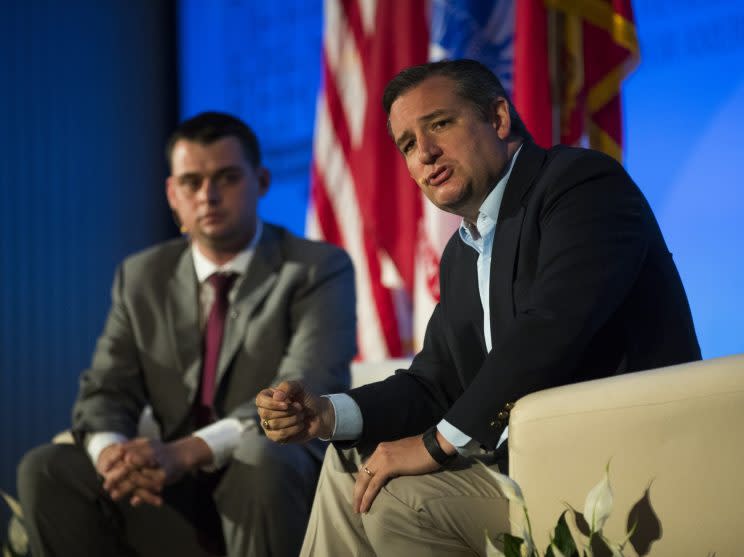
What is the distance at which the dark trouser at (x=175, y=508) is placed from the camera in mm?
2238

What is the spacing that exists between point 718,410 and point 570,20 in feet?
6.26

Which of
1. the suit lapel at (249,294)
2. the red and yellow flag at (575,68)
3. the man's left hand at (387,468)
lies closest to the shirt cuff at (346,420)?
the man's left hand at (387,468)

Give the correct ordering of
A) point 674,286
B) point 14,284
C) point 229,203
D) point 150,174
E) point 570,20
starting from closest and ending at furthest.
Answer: point 674,286 < point 229,203 < point 570,20 < point 14,284 < point 150,174

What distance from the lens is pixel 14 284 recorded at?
13.1 ft

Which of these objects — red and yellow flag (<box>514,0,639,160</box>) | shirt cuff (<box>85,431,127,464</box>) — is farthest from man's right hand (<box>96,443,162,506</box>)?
red and yellow flag (<box>514,0,639,160</box>)

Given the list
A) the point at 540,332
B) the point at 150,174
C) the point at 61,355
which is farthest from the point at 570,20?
the point at 61,355

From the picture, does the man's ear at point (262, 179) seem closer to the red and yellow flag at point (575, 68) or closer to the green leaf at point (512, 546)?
the red and yellow flag at point (575, 68)

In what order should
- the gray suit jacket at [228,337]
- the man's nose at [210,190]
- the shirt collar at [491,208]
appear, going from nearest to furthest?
the shirt collar at [491,208] < the gray suit jacket at [228,337] < the man's nose at [210,190]

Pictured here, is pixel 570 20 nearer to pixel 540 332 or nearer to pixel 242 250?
pixel 242 250

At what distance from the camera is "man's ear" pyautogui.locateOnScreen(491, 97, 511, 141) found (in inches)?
75.4

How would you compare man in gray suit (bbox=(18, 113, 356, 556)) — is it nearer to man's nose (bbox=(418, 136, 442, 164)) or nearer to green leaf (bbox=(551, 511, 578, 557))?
man's nose (bbox=(418, 136, 442, 164))

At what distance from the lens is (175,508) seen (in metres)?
2.46

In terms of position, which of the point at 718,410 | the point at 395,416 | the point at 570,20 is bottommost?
the point at 395,416

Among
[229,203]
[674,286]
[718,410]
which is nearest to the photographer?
[718,410]
